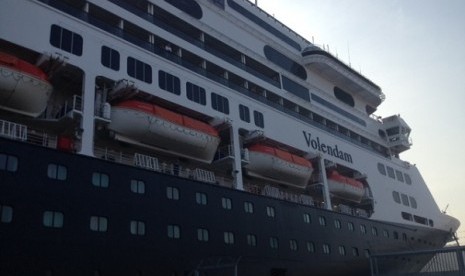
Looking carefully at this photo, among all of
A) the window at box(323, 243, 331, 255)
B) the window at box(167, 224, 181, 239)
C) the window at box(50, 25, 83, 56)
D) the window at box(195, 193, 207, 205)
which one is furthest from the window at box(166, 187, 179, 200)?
the window at box(323, 243, 331, 255)

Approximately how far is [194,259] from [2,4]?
1090cm

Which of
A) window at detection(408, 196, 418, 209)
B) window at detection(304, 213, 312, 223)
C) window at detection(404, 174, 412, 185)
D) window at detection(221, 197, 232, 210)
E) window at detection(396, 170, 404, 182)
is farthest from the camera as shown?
window at detection(404, 174, 412, 185)

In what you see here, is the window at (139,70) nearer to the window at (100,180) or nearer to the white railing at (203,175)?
the white railing at (203,175)

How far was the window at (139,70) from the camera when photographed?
18.3m

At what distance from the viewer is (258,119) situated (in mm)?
23734

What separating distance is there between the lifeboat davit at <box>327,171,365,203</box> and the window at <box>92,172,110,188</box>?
605 inches

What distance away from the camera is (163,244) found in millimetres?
16188

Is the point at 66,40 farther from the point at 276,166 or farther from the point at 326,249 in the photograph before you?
the point at 326,249

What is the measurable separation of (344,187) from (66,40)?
58.7 ft

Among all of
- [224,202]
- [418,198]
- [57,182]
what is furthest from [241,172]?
[418,198]

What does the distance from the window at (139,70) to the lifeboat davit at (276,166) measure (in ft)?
21.2

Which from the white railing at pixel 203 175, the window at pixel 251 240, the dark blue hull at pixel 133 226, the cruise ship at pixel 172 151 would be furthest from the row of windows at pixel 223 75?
the window at pixel 251 240

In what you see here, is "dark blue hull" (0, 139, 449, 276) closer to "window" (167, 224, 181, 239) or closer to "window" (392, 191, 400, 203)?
"window" (167, 224, 181, 239)

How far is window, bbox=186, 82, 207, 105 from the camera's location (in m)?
20.3
